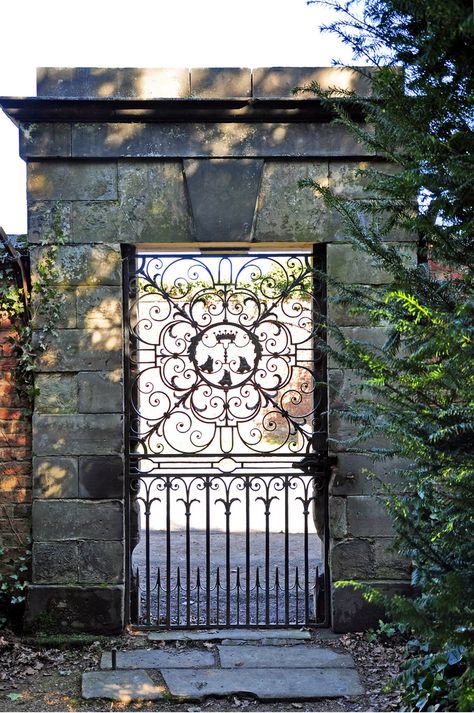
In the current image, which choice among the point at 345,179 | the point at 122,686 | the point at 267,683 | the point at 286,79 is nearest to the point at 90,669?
the point at 122,686

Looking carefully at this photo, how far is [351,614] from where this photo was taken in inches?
202

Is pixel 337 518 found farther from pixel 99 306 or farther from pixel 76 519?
pixel 99 306

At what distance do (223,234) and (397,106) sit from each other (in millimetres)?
2577

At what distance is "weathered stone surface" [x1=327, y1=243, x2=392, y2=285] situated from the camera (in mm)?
5246

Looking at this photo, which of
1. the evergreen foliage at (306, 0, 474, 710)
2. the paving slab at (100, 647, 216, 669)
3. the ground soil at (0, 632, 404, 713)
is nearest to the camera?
the evergreen foliage at (306, 0, 474, 710)

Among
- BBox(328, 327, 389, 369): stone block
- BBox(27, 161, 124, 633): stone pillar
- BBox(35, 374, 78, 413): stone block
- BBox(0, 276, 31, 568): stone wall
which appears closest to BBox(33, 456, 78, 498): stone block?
BBox(27, 161, 124, 633): stone pillar

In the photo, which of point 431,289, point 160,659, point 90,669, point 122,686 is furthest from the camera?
point 160,659

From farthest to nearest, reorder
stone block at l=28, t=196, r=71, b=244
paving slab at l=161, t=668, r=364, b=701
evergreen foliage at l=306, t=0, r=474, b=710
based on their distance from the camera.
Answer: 1. stone block at l=28, t=196, r=71, b=244
2. paving slab at l=161, t=668, r=364, b=701
3. evergreen foliage at l=306, t=0, r=474, b=710

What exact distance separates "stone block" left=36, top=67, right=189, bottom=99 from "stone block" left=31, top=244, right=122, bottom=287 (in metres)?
1.02

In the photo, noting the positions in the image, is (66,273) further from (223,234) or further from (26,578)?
(26,578)

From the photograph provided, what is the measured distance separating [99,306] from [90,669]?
2319 millimetres

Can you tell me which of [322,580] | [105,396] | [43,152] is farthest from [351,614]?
[43,152]

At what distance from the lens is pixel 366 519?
5180 millimetres

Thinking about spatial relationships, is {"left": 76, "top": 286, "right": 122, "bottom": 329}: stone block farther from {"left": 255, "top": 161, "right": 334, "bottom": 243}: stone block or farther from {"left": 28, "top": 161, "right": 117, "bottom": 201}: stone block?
{"left": 255, "top": 161, "right": 334, "bottom": 243}: stone block
